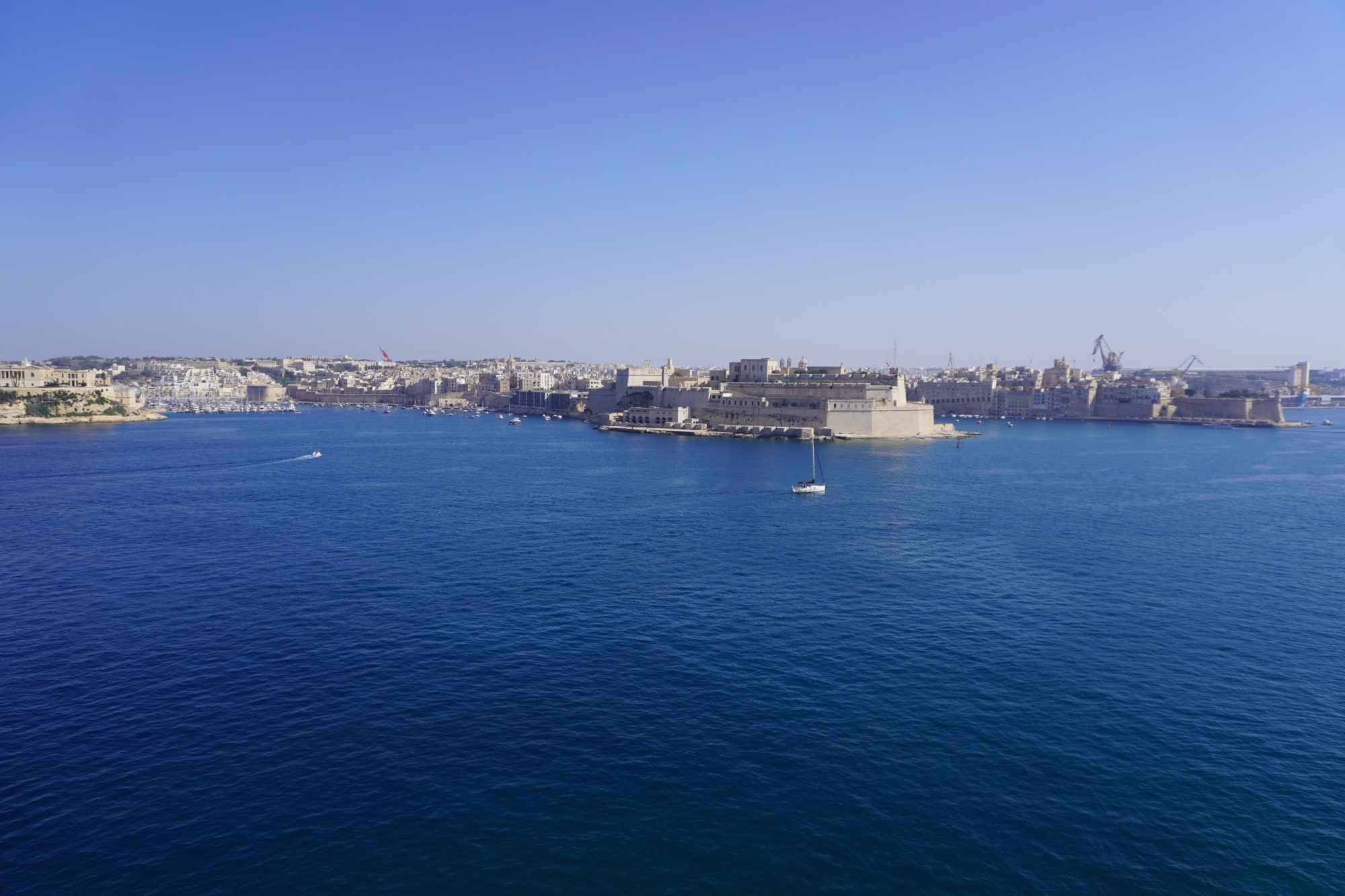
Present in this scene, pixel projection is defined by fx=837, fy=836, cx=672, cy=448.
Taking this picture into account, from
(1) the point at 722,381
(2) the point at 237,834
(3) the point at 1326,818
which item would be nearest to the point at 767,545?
(3) the point at 1326,818

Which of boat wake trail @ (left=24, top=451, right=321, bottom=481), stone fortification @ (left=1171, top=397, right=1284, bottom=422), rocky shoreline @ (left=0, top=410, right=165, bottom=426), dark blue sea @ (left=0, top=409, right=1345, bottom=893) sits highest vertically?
stone fortification @ (left=1171, top=397, right=1284, bottom=422)

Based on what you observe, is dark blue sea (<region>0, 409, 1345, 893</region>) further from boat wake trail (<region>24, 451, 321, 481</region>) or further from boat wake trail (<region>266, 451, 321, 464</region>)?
boat wake trail (<region>266, 451, 321, 464</region>)

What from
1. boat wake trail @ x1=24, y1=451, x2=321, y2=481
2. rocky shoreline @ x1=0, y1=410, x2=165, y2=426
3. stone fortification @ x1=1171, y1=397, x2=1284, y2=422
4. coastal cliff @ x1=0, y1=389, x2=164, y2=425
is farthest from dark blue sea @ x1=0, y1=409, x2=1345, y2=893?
stone fortification @ x1=1171, y1=397, x2=1284, y2=422

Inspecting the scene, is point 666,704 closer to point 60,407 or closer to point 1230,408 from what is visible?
point 60,407

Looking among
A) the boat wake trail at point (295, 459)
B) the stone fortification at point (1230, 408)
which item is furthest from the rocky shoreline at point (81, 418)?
the stone fortification at point (1230, 408)

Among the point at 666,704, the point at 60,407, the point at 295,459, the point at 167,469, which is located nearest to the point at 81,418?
the point at 60,407

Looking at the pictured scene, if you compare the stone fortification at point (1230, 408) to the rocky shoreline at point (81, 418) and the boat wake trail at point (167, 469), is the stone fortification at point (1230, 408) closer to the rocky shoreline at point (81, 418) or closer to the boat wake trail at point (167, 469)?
the boat wake trail at point (167, 469)

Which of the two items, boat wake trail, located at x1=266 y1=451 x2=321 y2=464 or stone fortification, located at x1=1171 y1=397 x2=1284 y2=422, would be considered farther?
stone fortification, located at x1=1171 y1=397 x2=1284 y2=422
